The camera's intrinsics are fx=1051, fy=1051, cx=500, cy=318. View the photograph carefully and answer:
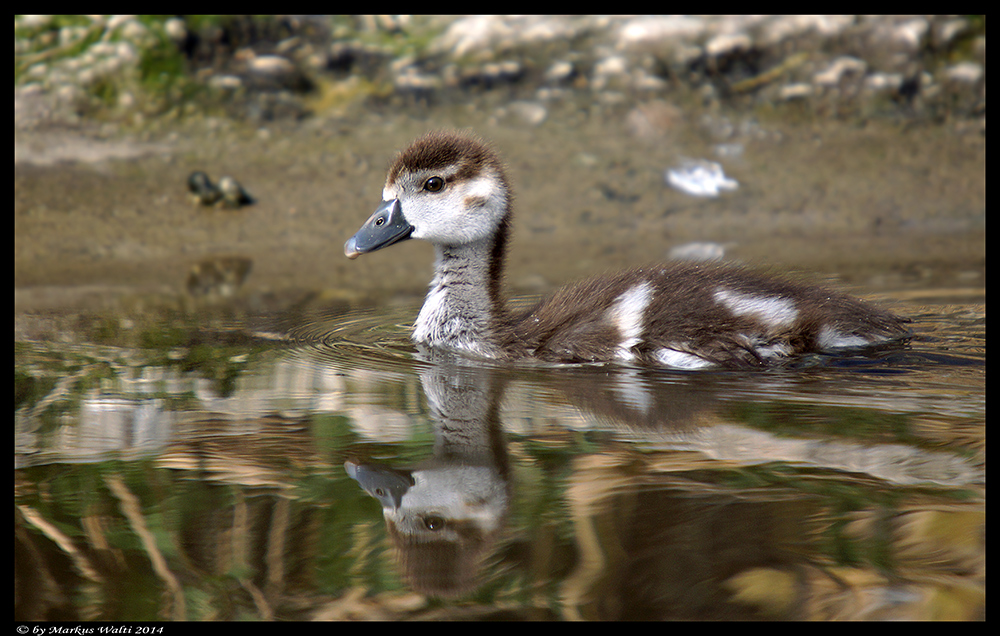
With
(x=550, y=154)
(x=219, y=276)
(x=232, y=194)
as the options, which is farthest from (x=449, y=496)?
(x=550, y=154)

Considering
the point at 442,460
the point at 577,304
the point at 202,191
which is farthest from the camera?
the point at 202,191

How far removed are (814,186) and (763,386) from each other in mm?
4277

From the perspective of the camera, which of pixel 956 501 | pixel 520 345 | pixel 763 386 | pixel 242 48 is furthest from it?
pixel 242 48

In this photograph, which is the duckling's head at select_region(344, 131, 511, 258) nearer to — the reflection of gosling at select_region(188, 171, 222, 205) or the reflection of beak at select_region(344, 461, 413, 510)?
the reflection of beak at select_region(344, 461, 413, 510)

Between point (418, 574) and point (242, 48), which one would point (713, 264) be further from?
point (242, 48)

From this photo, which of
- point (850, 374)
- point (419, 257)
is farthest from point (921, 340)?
point (419, 257)

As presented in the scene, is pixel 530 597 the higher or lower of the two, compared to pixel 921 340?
lower

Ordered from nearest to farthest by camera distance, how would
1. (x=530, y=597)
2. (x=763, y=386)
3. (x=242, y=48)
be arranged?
(x=530, y=597)
(x=763, y=386)
(x=242, y=48)

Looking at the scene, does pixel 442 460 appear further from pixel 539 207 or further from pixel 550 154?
pixel 550 154

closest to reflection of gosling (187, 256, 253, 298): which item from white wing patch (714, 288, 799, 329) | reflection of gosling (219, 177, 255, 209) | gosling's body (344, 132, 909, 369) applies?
Answer: reflection of gosling (219, 177, 255, 209)

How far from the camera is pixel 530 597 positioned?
217cm

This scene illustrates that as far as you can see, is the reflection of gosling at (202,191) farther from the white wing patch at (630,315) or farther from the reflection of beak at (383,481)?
the reflection of beak at (383,481)

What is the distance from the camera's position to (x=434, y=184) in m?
4.62

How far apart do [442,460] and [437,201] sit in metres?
1.86
